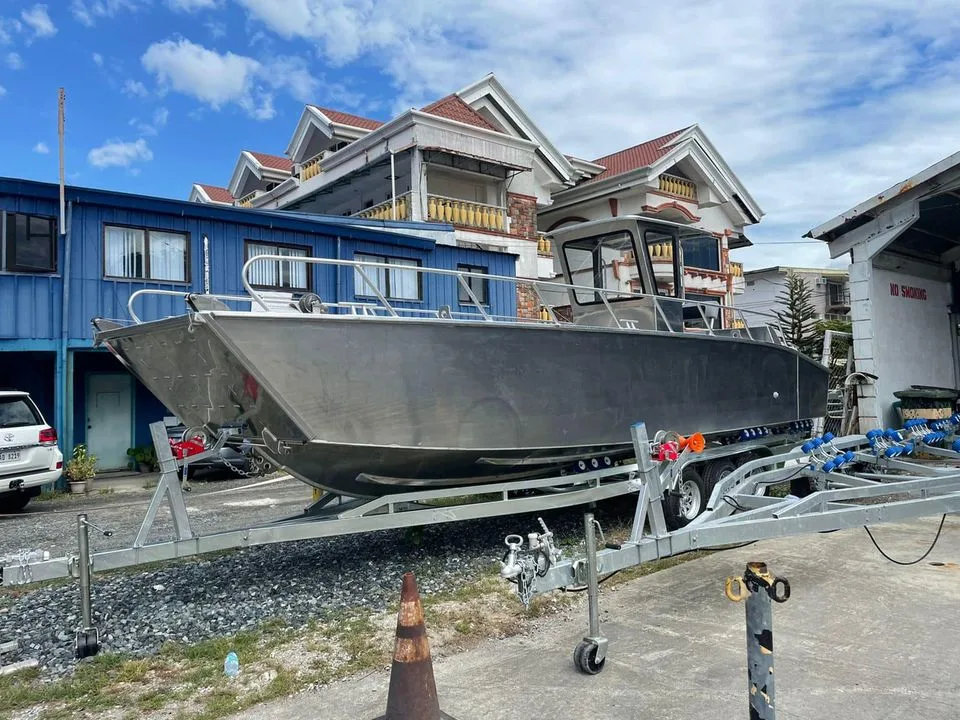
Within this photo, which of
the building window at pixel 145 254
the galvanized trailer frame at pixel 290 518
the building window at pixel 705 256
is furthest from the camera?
the building window at pixel 705 256

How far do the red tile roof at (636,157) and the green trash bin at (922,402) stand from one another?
14.3 meters

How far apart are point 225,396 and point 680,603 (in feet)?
11.0

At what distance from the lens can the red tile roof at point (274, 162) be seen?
27750 millimetres

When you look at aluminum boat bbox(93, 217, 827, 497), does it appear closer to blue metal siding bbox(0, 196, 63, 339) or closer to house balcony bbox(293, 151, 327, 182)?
blue metal siding bbox(0, 196, 63, 339)

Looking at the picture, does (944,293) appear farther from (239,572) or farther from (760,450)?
(239,572)

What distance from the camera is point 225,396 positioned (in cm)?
469

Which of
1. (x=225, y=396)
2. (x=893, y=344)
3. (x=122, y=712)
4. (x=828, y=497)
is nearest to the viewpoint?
(x=122, y=712)

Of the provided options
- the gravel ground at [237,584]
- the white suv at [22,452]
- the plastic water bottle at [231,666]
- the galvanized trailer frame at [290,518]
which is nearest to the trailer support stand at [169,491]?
the galvanized trailer frame at [290,518]

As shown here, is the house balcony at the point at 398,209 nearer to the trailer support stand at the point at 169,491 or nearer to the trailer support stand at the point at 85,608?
the trailer support stand at the point at 169,491

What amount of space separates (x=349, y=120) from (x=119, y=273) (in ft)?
45.3

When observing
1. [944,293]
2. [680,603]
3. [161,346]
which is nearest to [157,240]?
[161,346]

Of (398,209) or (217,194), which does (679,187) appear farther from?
(217,194)

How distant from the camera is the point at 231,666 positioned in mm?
3740

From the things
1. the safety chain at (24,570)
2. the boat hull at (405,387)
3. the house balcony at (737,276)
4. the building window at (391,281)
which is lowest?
the safety chain at (24,570)
